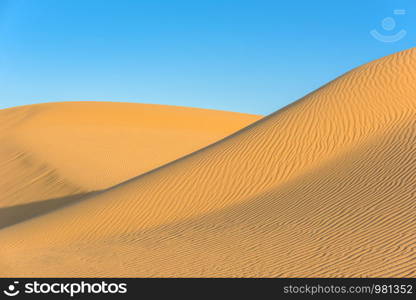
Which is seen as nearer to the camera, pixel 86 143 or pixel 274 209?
pixel 274 209

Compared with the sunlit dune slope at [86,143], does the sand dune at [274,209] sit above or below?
below

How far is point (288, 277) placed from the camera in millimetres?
6254

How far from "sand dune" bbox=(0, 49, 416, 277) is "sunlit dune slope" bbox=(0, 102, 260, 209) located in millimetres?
6421

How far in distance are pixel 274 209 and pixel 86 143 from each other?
19.4m

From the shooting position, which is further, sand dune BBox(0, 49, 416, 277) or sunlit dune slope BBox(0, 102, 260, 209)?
sunlit dune slope BBox(0, 102, 260, 209)

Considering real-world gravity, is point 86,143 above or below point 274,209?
above

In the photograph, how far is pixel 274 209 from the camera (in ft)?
31.5

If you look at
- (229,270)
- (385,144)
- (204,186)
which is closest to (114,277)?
(229,270)

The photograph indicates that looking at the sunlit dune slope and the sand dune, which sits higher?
the sunlit dune slope

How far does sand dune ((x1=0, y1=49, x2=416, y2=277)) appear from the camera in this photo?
23.3 feet

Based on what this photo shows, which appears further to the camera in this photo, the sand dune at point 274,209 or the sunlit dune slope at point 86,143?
the sunlit dune slope at point 86,143

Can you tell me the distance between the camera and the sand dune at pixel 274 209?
710cm

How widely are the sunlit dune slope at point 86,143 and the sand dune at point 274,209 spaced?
6.42 metres

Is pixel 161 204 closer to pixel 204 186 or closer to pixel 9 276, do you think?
pixel 204 186
